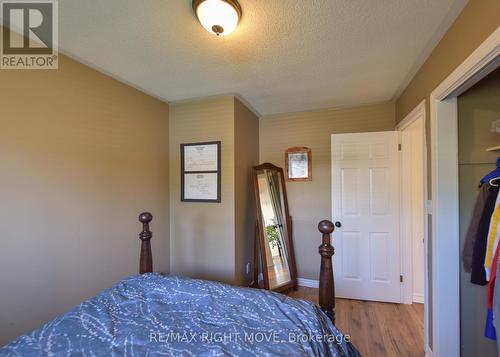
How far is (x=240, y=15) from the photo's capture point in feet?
4.54

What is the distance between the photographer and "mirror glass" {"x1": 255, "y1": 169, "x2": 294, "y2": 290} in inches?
110

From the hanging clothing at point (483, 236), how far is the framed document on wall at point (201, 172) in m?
2.17

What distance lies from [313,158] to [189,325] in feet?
8.43

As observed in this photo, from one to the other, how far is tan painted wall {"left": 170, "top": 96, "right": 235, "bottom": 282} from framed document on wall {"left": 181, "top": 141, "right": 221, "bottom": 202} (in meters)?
0.06

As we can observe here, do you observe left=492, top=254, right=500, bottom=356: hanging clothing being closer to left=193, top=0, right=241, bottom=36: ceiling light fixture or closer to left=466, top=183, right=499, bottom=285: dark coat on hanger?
left=466, top=183, right=499, bottom=285: dark coat on hanger

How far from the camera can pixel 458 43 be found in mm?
1386

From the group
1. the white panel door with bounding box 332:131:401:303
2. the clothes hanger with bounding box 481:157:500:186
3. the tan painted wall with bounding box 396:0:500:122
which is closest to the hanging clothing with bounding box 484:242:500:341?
the clothes hanger with bounding box 481:157:500:186

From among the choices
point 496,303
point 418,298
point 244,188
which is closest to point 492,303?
point 496,303

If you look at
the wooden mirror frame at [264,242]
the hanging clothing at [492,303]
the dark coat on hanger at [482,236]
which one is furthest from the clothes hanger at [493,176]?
the wooden mirror frame at [264,242]

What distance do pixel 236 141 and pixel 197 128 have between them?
528 millimetres

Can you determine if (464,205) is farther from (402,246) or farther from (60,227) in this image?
(60,227)

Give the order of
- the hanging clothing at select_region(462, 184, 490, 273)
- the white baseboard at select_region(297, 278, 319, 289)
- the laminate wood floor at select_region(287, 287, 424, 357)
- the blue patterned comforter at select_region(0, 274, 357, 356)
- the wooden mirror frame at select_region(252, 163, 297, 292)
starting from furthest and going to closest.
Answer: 1. the white baseboard at select_region(297, 278, 319, 289)
2. the wooden mirror frame at select_region(252, 163, 297, 292)
3. the laminate wood floor at select_region(287, 287, 424, 357)
4. the hanging clothing at select_region(462, 184, 490, 273)
5. the blue patterned comforter at select_region(0, 274, 357, 356)

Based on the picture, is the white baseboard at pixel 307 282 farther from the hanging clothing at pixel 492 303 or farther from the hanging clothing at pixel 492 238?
the hanging clothing at pixel 492 238

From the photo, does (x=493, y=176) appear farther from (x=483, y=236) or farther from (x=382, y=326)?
(x=382, y=326)
